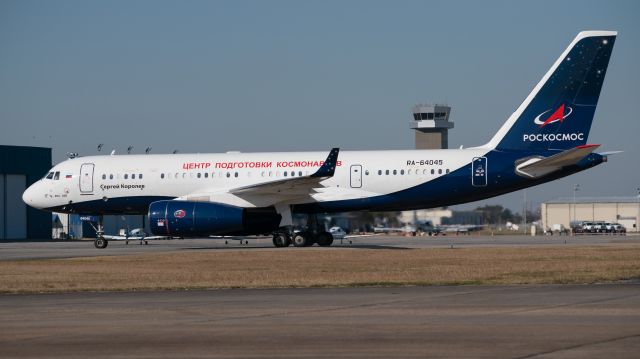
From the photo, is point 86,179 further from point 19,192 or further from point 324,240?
point 19,192

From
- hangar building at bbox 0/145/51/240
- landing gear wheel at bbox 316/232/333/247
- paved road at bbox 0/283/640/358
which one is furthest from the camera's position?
hangar building at bbox 0/145/51/240

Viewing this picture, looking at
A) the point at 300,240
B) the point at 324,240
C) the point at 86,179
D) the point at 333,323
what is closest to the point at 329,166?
the point at 300,240

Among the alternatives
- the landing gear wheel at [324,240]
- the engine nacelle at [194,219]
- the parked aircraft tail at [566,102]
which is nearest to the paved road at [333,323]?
the engine nacelle at [194,219]

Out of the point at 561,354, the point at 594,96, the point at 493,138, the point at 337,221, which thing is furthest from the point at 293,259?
the point at 337,221

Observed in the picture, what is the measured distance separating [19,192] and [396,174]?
43.9 metres

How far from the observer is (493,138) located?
132 feet

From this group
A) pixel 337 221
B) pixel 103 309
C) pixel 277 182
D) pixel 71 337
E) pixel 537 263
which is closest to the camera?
pixel 71 337

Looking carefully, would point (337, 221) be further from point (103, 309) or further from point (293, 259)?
point (103, 309)

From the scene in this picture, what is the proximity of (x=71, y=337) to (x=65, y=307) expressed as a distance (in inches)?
168

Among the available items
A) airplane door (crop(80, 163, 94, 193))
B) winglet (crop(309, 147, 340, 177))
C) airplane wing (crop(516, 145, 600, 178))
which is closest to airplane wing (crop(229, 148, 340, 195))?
winglet (crop(309, 147, 340, 177))

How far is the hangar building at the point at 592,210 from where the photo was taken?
4518 inches

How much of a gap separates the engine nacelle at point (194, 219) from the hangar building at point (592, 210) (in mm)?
81527

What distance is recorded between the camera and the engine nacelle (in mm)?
38719

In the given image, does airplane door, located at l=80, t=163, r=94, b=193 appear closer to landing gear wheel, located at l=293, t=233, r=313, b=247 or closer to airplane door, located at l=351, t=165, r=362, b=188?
landing gear wheel, located at l=293, t=233, r=313, b=247
